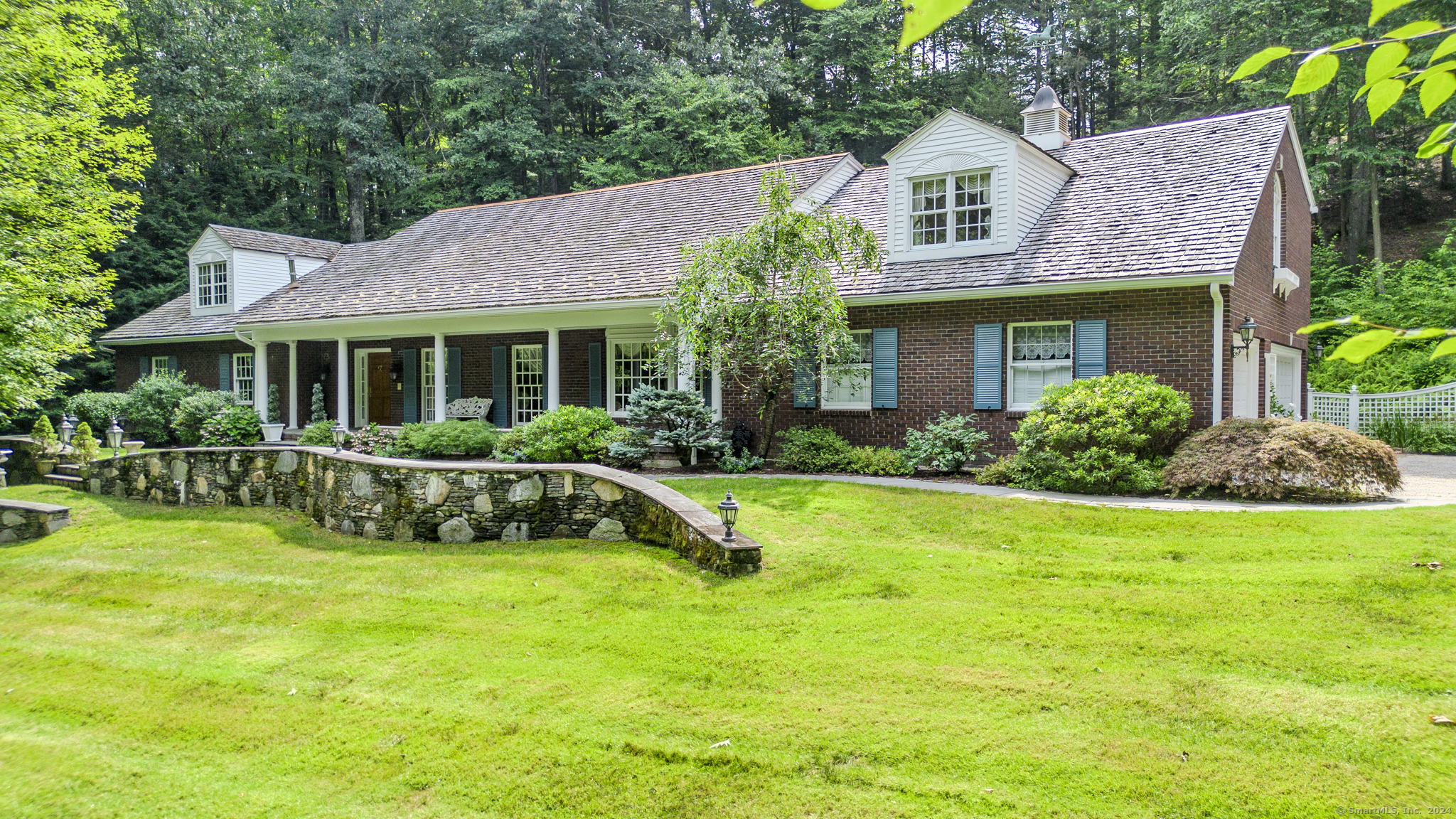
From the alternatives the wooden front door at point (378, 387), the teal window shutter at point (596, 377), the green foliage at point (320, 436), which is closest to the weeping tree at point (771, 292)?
the teal window shutter at point (596, 377)

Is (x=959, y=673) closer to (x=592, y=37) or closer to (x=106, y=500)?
(x=106, y=500)

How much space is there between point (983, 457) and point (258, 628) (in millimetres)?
10055

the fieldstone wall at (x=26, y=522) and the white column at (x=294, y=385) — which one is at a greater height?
the white column at (x=294, y=385)

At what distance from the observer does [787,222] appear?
492 inches

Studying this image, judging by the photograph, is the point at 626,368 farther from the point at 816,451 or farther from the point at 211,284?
the point at 211,284

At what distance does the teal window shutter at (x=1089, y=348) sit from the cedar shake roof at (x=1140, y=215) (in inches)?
29.4

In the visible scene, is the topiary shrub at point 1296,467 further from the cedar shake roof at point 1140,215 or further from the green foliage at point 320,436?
the green foliage at point 320,436

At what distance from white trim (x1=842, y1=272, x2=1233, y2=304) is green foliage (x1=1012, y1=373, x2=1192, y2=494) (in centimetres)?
131

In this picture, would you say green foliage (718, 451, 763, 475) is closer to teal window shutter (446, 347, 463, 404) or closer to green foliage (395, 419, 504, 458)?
green foliage (395, 419, 504, 458)

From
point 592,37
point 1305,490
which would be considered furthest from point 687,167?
point 1305,490

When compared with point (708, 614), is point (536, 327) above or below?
above

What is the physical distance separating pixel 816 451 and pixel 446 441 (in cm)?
646

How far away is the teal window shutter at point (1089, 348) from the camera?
1224 cm

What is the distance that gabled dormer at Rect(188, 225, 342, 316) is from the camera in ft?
73.6
